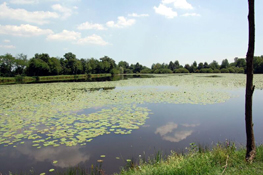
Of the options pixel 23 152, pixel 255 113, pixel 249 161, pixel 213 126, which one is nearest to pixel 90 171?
pixel 23 152

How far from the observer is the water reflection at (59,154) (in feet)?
16.5

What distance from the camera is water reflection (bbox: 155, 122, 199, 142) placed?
6.47 m

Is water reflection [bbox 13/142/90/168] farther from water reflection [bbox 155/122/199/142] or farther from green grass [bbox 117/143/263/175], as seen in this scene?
water reflection [bbox 155/122/199/142]

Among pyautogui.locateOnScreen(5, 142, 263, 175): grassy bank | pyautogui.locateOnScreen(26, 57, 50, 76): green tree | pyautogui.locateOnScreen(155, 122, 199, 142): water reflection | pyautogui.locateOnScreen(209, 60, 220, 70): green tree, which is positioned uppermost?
pyautogui.locateOnScreen(209, 60, 220, 70): green tree

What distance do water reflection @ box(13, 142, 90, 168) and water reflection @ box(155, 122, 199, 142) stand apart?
9.75ft

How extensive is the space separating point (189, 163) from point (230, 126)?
4.63 meters

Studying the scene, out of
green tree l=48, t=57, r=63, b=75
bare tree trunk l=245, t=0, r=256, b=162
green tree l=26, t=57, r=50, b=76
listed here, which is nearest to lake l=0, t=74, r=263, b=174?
bare tree trunk l=245, t=0, r=256, b=162

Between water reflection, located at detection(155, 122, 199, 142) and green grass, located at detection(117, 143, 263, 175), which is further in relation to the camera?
water reflection, located at detection(155, 122, 199, 142)

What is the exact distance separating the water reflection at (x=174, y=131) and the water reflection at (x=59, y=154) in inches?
117

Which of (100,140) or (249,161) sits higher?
(249,161)

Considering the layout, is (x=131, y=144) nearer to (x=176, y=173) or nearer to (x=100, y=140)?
(x=100, y=140)

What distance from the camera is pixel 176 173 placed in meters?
3.46

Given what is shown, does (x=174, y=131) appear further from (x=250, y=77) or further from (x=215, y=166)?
(x=250, y=77)

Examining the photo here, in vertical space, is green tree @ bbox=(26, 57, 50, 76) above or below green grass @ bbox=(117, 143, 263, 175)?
above
